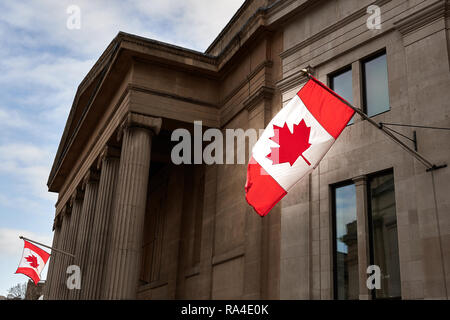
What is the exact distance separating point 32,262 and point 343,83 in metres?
25.7

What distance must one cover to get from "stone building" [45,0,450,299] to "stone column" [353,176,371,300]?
0.14ft

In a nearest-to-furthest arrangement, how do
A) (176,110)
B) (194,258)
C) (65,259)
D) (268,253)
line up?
1. (268,253)
2. (176,110)
3. (194,258)
4. (65,259)

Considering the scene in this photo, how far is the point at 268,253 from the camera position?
62.0ft

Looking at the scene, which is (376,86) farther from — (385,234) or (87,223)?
(87,223)

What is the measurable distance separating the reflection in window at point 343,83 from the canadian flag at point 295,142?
3496 millimetres

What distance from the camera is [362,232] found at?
15000 mm

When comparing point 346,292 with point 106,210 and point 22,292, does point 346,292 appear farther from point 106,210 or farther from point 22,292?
point 22,292

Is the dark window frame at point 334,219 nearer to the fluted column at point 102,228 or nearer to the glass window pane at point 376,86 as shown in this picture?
the glass window pane at point 376,86

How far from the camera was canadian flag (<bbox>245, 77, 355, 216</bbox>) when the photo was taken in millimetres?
13508

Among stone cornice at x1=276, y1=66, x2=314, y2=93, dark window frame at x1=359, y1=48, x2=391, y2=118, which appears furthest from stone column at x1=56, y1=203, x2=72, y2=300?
dark window frame at x1=359, y1=48, x2=391, y2=118

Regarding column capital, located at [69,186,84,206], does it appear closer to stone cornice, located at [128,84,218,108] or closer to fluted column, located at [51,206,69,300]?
fluted column, located at [51,206,69,300]

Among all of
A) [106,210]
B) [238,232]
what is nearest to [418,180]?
[238,232]

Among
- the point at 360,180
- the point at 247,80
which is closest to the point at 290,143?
the point at 360,180

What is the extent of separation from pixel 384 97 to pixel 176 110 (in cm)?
1108
